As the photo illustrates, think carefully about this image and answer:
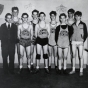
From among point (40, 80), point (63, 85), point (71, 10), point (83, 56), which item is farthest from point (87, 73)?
point (71, 10)

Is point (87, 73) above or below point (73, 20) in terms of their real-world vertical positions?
below

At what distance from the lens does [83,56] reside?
261 centimetres

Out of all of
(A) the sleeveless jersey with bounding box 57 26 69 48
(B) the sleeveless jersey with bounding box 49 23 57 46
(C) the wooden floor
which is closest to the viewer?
(C) the wooden floor

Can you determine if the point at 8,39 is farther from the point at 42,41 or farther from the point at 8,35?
the point at 42,41

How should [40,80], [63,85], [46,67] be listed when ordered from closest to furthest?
[63,85] < [40,80] < [46,67]

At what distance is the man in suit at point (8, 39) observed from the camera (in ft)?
7.82

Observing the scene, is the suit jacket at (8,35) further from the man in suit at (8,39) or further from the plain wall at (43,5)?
the plain wall at (43,5)

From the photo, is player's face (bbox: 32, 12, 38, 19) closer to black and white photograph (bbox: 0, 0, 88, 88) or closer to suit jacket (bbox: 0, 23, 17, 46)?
black and white photograph (bbox: 0, 0, 88, 88)

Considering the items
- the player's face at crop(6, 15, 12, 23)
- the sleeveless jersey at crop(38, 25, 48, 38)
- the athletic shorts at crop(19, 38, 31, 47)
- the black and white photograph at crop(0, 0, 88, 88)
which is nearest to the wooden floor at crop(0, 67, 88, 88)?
the black and white photograph at crop(0, 0, 88, 88)

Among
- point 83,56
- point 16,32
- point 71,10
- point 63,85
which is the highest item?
point 71,10

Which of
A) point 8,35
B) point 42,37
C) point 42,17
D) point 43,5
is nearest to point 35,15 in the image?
point 42,17

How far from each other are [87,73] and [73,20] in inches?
35.2

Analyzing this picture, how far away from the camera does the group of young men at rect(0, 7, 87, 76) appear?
236cm

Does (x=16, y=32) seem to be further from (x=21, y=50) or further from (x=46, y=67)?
(x=46, y=67)
